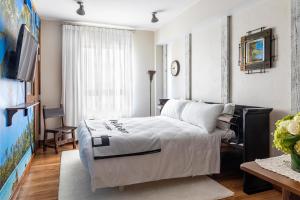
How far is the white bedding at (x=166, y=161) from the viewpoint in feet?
7.62

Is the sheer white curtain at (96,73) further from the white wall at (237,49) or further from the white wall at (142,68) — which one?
the white wall at (237,49)

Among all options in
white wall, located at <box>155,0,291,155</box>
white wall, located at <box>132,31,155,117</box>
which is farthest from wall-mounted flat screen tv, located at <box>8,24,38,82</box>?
white wall, located at <box>132,31,155,117</box>

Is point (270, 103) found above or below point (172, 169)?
above

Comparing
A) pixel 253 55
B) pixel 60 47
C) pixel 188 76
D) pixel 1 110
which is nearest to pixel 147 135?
pixel 1 110

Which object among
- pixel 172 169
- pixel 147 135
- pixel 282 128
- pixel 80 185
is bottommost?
pixel 80 185

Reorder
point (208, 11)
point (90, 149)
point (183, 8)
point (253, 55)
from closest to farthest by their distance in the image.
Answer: point (90, 149)
point (253, 55)
point (208, 11)
point (183, 8)

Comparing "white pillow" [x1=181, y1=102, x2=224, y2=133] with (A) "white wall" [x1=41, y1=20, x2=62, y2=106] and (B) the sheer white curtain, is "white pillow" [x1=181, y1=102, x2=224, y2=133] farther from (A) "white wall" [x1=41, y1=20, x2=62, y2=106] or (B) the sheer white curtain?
(A) "white wall" [x1=41, y1=20, x2=62, y2=106]

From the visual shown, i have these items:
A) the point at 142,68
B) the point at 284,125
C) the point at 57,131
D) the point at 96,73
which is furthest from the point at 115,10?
the point at 284,125

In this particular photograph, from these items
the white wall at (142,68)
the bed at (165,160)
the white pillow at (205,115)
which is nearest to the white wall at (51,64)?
the white wall at (142,68)

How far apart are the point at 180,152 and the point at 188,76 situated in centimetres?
205

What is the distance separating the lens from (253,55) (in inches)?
111

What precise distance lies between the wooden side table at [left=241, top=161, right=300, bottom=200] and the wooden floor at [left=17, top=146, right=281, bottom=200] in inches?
46.2

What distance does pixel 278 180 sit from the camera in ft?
3.80

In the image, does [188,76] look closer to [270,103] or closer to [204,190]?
[270,103]
